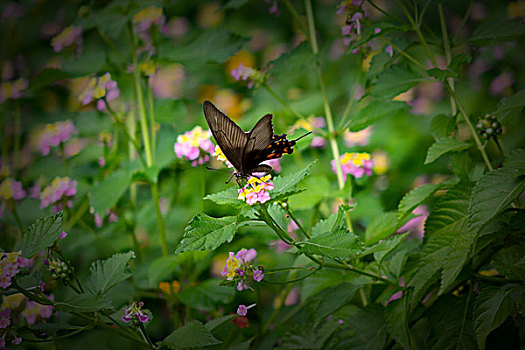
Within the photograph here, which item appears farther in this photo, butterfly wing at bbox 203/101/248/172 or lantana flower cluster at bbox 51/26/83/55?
lantana flower cluster at bbox 51/26/83/55

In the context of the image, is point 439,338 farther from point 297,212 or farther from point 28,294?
point 28,294

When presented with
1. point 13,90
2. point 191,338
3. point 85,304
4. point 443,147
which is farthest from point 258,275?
point 13,90

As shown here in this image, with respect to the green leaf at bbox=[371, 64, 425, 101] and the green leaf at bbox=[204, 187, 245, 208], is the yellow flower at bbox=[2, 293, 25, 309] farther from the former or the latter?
the green leaf at bbox=[371, 64, 425, 101]

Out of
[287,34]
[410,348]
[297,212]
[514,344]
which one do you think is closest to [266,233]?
[297,212]

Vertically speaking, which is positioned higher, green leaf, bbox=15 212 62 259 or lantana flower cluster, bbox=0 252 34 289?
green leaf, bbox=15 212 62 259

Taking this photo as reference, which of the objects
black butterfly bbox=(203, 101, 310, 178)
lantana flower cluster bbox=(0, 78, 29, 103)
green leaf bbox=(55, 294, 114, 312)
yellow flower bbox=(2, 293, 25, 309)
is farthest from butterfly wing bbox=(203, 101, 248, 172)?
lantana flower cluster bbox=(0, 78, 29, 103)

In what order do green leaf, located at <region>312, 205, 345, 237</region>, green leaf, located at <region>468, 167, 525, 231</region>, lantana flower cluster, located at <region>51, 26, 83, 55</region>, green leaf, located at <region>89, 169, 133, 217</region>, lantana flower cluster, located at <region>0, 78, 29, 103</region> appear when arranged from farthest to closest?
lantana flower cluster, located at <region>0, 78, 29, 103</region>
lantana flower cluster, located at <region>51, 26, 83, 55</region>
green leaf, located at <region>89, 169, 133, 217</region>
green leaf, located at <region>312, 205, 345, 237</region>
green leaf, located at <region>468, 167, 525, 231</region>

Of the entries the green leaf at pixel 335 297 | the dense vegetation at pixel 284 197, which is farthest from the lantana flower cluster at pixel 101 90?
the green leaf at pixel 335 297
